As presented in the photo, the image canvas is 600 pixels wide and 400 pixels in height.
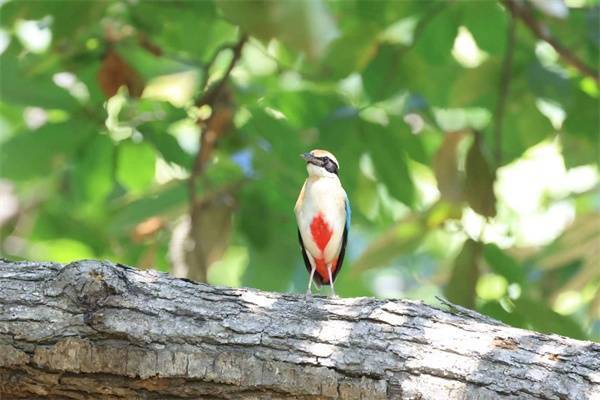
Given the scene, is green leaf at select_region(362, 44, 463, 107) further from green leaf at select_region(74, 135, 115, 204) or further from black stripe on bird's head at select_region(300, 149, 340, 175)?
green leaf at select_region(74, 135, 115, 204)

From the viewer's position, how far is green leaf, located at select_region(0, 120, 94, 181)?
6.36 metres

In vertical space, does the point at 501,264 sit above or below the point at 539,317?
above

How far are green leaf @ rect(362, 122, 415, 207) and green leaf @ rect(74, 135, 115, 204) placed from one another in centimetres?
164

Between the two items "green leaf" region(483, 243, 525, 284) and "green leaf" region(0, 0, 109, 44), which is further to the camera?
"green leaf" region(483, 243, 525, 284)

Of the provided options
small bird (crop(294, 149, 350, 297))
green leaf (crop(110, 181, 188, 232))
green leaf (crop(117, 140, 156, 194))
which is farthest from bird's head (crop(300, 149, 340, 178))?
green leaf (crop(117, 140, 156, 194))

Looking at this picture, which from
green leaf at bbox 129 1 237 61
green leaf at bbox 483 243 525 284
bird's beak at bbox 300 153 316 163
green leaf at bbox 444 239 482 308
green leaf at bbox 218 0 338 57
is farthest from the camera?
green leaf at bbox 129 1 237 61

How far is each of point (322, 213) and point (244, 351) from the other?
1.42 meters

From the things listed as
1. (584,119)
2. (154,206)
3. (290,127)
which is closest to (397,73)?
(290,127)

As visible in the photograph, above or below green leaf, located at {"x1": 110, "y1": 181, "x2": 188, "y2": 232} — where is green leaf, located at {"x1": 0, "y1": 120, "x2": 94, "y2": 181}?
above

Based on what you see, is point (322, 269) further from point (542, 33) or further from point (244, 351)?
point (542, 33)

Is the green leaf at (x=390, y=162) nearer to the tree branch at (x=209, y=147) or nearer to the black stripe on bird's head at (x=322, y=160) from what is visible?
the tree branch at (x=209, y=147)

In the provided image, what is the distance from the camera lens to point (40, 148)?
640 centimetres

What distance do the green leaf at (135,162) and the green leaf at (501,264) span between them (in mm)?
2243

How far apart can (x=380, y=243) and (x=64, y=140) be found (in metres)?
2.05
